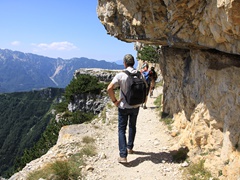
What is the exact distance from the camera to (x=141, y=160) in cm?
823

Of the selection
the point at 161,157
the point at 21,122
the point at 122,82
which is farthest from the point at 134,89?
the point at 21,122

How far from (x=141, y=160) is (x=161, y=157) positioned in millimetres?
739

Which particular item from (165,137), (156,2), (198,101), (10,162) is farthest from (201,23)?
A: (10,162)

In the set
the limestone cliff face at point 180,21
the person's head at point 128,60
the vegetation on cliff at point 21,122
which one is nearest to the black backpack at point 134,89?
the person's head at point 128,60

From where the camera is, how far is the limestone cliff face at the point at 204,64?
19.9 ft

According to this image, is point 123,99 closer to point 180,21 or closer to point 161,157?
point 161,157

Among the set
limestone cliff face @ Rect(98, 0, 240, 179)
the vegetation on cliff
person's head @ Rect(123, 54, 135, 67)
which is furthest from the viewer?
the vegetation on cliff

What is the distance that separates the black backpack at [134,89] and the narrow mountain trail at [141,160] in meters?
2.03

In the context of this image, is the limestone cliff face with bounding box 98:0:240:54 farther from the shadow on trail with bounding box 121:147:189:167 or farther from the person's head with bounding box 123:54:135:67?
the shadow on trail with bounding box 121:147:189:167

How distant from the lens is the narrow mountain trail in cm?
751

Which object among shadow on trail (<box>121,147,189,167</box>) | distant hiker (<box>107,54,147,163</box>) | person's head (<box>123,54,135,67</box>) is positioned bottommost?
shadow on trail (<box>121,147,189,167</box>)

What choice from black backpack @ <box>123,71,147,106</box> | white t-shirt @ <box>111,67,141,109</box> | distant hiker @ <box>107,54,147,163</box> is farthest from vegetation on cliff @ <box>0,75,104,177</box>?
black backpack @ <box>123,71,147,106</box>

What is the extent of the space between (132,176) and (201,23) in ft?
15.4

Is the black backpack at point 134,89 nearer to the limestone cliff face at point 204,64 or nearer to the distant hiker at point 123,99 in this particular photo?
the distant hiker at point 123,99
